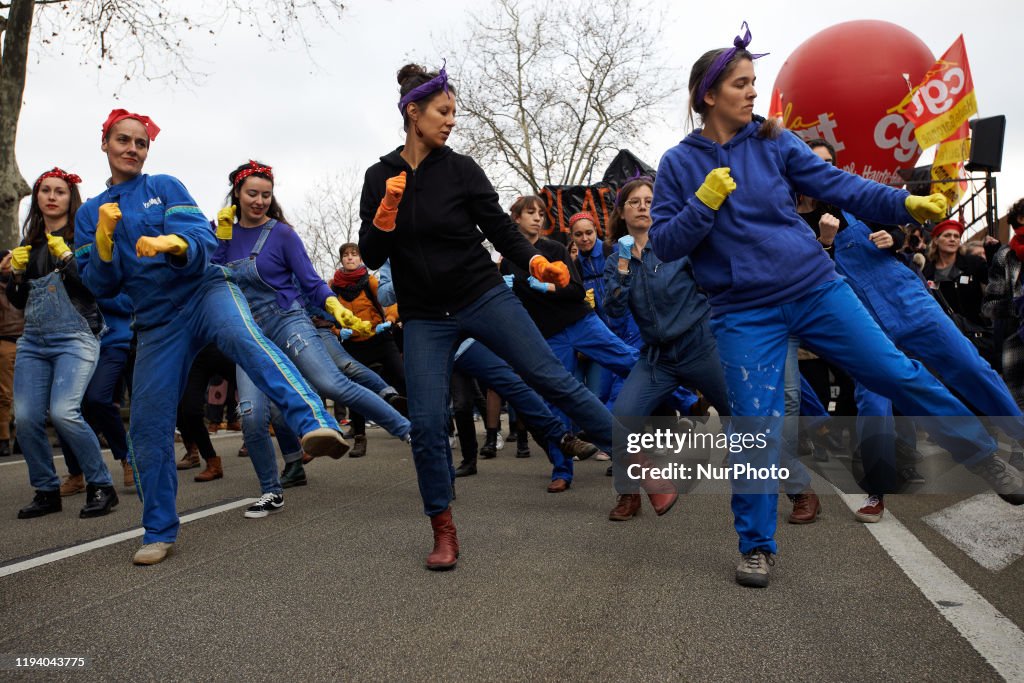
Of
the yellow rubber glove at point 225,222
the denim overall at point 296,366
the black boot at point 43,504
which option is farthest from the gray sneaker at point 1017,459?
the black boot at point 43,504

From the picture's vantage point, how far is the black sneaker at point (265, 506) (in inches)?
207

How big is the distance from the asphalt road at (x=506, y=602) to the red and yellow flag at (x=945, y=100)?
7764 mm

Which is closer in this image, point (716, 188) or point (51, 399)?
point (716, 188)

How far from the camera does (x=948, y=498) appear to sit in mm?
5230

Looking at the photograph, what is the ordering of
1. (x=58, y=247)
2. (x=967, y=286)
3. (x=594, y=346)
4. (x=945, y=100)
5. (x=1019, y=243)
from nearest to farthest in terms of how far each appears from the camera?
1. (x=58, y=247)
2. (x=1019, y=243)
3. (x=594, y=346)
4. (x=967, y=286)
5. (x=945, y=100)

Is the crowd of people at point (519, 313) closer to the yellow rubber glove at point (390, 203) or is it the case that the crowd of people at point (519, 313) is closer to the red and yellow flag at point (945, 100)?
the yellow rubber glove at point (390, 203)

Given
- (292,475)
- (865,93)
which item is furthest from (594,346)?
(865,93)

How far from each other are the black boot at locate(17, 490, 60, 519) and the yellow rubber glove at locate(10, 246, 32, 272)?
144cm

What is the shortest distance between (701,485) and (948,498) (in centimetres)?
147

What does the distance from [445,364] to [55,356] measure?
3.00 m

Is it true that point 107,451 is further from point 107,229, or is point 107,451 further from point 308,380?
point 107,229

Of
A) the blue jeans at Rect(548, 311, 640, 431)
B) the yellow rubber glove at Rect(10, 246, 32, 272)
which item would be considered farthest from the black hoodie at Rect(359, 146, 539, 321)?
the yellow rubber glove at Rect(10, 246, 32, 272)

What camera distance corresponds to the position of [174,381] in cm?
426

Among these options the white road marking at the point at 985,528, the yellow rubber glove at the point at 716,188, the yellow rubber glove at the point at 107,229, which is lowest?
the white road marking at the point at 985,528
